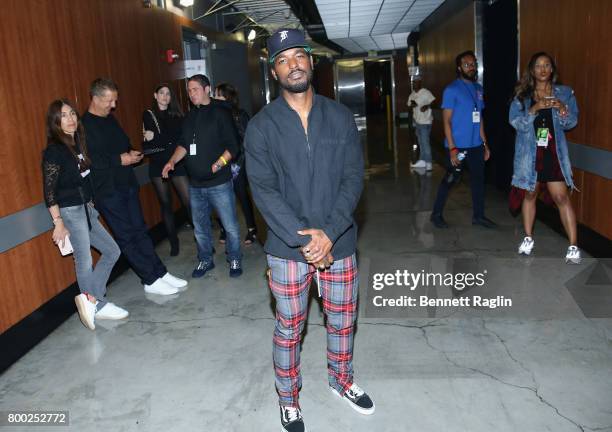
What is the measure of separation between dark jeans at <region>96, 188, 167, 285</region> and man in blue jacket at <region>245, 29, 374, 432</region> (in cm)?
209

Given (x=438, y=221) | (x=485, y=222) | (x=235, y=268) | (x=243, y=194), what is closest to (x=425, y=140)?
(x=438, y=221)

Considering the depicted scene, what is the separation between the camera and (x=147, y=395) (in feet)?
9.55

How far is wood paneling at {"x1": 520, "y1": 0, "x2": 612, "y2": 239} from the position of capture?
Answer: 4281mm

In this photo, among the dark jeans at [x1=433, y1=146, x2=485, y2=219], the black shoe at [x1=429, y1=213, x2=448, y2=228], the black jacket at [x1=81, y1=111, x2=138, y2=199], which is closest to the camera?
the black jacket at [x1=81, y1=111, x2=138, y2=199]

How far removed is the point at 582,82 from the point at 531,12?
1.68 meters

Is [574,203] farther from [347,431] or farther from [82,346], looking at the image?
[82,346]

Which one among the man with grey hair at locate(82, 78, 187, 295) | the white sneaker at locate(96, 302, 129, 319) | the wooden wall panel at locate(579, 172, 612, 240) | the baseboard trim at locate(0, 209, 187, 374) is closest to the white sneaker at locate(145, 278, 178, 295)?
the man with grey hair at locate(82, 78, 187, 295)

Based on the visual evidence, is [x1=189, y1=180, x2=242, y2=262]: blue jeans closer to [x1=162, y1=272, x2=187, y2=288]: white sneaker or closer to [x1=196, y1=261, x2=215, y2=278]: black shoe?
[x1=196, y1=261, x2=215, y2=278]: black shoe

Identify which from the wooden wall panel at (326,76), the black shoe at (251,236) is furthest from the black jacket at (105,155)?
the wooden wall panel at (326,76)

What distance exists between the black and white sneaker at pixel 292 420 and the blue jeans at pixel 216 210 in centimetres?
235

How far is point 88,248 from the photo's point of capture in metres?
3.77

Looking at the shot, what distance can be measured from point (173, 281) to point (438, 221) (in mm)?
2948

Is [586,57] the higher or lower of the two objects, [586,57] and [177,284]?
the higher

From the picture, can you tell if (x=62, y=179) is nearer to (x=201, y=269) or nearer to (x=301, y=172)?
(x=201, y=269)
